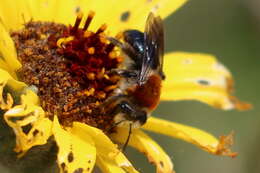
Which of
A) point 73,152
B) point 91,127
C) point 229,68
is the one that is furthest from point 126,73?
point 229,68

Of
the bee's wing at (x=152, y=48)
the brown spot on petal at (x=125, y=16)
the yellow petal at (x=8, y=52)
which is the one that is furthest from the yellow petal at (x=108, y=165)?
the brown spot on petal at (x=125, y=16)

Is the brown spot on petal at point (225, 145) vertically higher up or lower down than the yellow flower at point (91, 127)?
lower down

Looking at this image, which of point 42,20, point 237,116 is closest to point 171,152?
point 237,116

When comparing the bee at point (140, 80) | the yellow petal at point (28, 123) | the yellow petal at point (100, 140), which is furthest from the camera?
the bee at point (140, 80)

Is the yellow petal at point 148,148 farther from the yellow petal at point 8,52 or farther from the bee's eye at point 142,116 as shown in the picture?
the yellow petal at point 8,52

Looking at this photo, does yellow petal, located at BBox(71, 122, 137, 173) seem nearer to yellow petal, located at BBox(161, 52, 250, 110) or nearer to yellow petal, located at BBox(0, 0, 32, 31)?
yellow petal, located at BBox(0, 0, 32, 31)

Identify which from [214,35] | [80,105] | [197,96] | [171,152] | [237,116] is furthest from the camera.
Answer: [214,35]

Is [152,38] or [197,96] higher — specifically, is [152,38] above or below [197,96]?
above

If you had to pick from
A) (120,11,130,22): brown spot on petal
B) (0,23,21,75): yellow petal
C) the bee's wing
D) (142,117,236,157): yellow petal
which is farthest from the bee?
(120,11,130,22): brown spot on petal

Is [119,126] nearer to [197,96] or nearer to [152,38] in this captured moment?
[152,38]
